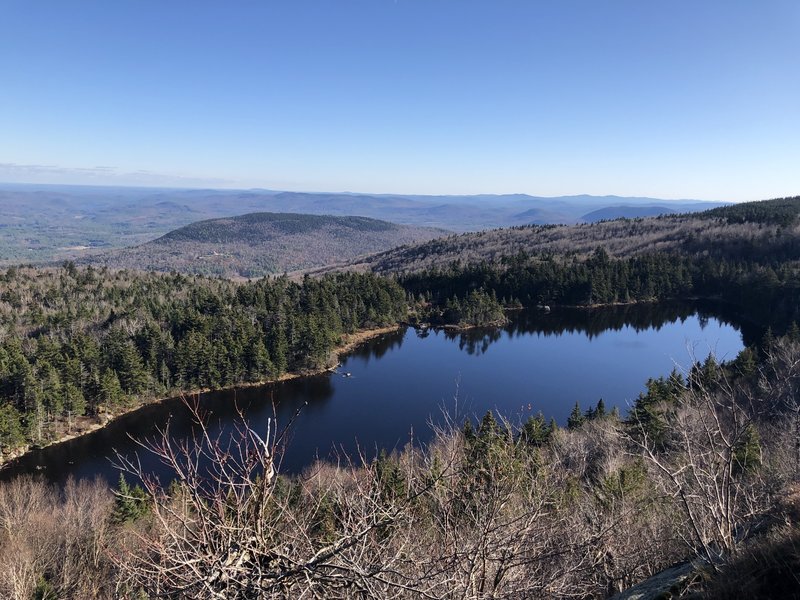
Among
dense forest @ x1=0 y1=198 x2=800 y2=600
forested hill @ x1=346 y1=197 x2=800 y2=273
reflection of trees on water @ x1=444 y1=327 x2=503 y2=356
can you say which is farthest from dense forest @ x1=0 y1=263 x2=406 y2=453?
forested hill @ x1=346 y1=197 x2=800 y2=273

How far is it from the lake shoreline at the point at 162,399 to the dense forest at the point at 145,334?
53 cm

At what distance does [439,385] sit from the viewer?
161 ft

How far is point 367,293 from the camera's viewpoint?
70.6 metres

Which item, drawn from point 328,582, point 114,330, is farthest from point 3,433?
point 328,582

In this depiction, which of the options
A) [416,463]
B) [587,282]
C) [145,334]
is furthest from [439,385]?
[587,282]

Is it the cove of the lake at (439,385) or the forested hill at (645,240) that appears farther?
the forested hill at (645,240)

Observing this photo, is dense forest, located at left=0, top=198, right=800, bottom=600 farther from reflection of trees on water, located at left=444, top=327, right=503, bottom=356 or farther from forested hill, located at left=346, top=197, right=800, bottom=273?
reflection of trees on water, located at left=444, top=327, right=503, bottom=356

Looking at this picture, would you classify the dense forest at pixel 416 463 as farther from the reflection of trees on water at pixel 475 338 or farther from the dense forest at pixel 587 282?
the reflection of trees on water at pixel 475 338

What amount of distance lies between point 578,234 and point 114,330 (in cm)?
11632

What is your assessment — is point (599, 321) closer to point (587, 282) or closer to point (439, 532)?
point (587, 282)

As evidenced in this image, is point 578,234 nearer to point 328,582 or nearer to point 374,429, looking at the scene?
point 374,429

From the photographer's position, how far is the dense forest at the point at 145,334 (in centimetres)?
3794

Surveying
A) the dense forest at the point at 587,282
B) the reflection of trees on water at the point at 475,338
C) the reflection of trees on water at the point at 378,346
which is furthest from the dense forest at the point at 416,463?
the reflection of trees on water at the point at 475,338

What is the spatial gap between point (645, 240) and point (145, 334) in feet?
347
